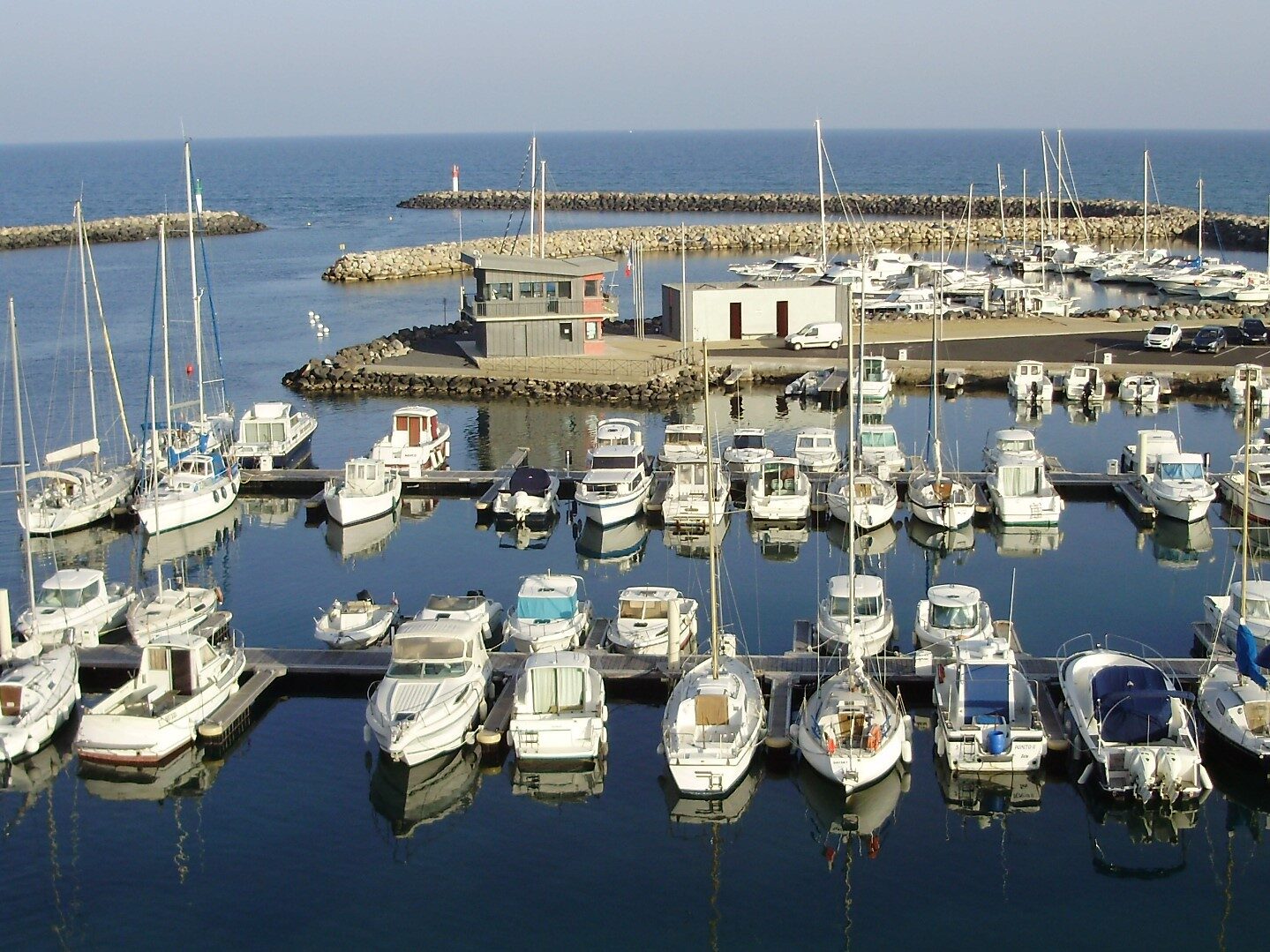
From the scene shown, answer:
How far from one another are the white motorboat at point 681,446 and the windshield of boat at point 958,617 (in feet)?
44.0

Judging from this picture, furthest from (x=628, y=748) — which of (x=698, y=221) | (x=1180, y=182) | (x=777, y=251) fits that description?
(x=1180, y=182)

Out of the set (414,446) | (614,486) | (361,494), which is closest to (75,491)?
(361,494)

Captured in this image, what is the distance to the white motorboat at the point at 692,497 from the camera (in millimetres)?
35812

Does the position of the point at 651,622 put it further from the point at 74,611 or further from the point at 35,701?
the point at 74,611

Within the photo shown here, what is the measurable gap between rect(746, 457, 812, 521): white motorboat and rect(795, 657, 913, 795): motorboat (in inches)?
495

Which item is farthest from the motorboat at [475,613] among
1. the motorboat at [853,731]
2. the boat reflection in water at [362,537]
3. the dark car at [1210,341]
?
the dark car at [1210,341]

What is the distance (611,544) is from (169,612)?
1113 cm

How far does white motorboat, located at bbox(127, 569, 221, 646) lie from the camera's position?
26.7m

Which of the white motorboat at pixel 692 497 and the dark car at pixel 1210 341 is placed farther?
the dark car at pixel 1210 341

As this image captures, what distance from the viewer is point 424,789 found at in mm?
22578

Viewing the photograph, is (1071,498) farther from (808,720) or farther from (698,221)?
(698,221)

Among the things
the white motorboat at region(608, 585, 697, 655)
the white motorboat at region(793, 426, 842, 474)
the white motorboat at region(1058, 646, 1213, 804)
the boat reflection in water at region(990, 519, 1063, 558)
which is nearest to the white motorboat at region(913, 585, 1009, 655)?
the white motorboat at region(1058, 646, 1213, 804)

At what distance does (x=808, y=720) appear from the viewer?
22656mm

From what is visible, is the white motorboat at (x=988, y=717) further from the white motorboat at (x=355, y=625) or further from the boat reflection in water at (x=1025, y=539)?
the boat reflection in water at (x=1025, y=539)
